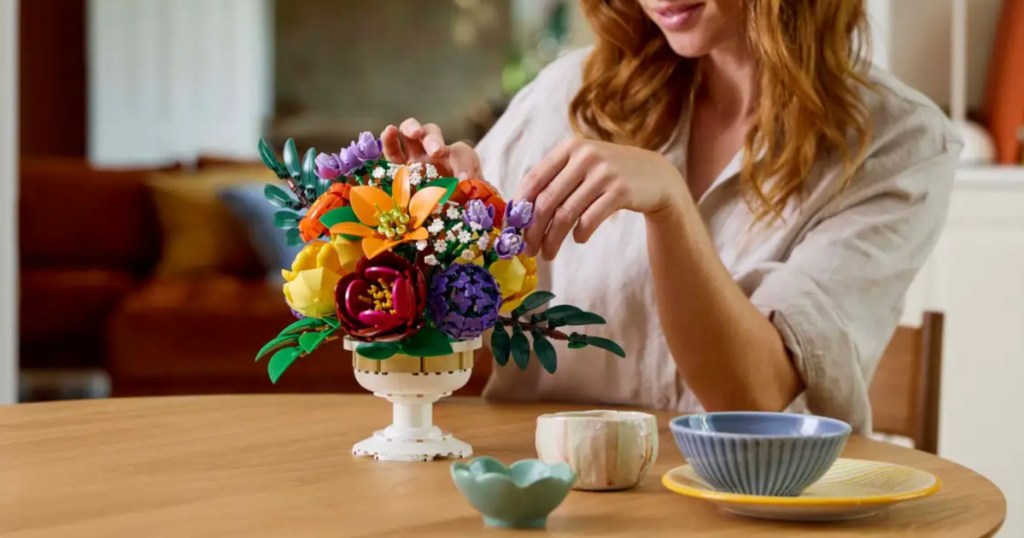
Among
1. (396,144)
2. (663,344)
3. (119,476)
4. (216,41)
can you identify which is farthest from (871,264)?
(216,41)

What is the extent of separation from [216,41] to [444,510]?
23.6 ft

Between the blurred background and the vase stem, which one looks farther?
the blurred background

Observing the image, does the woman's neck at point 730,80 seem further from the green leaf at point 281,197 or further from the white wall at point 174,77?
the white wall at point 174,77

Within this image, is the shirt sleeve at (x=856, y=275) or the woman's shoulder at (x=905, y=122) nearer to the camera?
the shirt sleeve at (x=856, y=275)

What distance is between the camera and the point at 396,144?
4.24ft

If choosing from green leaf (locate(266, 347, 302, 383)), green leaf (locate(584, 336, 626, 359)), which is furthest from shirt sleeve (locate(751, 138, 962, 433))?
green leaf (locate(266, 347, 302, 383))

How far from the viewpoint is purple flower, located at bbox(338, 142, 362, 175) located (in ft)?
3.67

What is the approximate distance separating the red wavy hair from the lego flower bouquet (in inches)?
21.3

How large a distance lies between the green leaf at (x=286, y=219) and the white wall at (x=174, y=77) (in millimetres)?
6812

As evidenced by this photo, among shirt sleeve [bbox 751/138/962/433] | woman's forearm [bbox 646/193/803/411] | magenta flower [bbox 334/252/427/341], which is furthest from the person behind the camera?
shirt sleeve [bbox 751/138/962/433]

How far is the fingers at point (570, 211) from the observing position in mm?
1134

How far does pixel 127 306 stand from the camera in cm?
433

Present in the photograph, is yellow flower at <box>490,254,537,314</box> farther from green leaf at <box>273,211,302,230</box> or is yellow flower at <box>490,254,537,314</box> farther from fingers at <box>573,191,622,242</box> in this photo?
green leaf at <box>273,211,302,230</box>

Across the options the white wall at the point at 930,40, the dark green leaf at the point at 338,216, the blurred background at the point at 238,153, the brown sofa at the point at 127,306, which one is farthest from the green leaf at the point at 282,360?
the brown sofa at the point at 127,306
